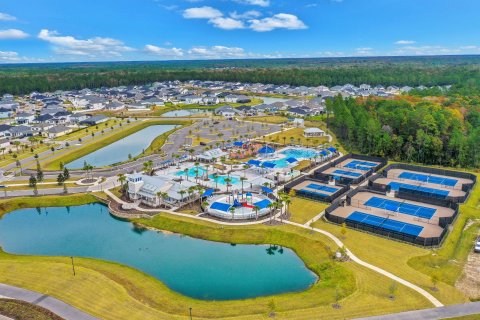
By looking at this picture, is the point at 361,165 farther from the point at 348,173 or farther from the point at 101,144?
the point at 101,144

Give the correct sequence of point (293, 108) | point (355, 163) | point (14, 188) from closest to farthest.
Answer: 1. point (14, 188)
2. point (355, 163)
3. point (293, 108)

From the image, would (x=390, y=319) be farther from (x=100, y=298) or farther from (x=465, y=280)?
(x=100, y=298)

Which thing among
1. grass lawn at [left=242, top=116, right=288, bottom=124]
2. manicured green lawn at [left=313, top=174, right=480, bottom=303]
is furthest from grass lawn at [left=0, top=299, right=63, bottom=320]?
grass lawn at [left=242, top=116, right=288, bottom=124]

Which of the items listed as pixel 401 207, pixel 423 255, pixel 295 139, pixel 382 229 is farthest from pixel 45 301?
pixel 295 139

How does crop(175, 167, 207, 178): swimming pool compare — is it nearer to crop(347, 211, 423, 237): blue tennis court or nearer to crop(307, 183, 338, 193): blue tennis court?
crop(307, 183, 338, 193): blue tennis court

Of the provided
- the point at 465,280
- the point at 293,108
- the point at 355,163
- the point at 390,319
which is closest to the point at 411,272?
the point at 465,280

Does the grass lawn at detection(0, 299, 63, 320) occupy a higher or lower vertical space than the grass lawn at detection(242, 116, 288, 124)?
lower

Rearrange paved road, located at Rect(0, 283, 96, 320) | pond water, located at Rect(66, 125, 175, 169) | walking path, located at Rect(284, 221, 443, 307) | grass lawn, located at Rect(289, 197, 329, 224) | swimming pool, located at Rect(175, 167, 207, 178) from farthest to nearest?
pond water, located at Rect(66, 125, 175, 169) < swimming pool, located at Rect(175, 167, 207, 178) < grass lawn, located at Rect(289, 197, 329, 224) < walking path, located at Rect(284, 221, 443, 307) < paved road, located at Rect(0, 283, 96, 320)
